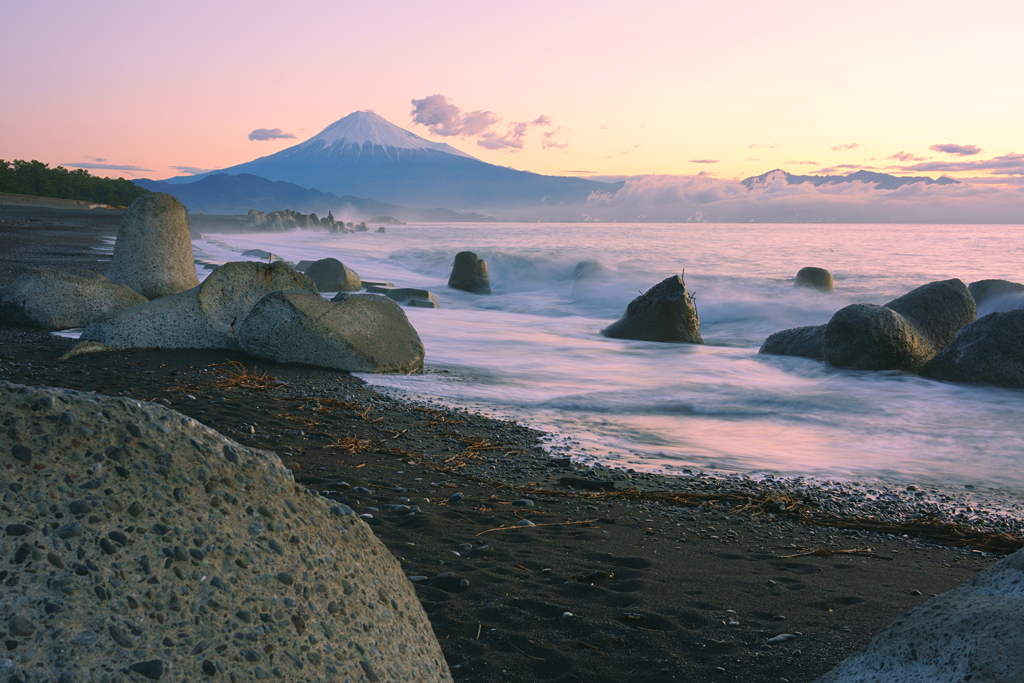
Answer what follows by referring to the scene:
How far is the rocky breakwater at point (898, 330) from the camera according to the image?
8969 mm

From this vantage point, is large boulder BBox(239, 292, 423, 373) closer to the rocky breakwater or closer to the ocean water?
the ocean water

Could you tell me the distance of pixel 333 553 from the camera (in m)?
1.55

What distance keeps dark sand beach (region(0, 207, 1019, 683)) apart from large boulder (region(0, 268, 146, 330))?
181cm

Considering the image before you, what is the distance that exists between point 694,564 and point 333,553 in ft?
6.59

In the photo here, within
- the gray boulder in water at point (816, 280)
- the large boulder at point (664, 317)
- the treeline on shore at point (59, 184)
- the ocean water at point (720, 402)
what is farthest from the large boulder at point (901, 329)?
the treeline on shore at point (59, 184)

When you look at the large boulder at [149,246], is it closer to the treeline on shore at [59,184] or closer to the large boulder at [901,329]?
the large boulder at [901,329]

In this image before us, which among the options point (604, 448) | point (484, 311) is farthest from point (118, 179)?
point (604, 448)

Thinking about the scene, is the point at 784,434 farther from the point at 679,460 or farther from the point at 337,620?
the point at 337,620

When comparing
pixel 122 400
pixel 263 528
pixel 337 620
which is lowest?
pixel 337 620

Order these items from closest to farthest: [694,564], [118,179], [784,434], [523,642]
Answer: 1. [523,642]
2. [694,564]
3. [784,434]
4. [118,179]

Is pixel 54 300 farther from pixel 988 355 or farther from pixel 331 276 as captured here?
pixel 988 355

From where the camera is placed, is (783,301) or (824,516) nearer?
(824,516)

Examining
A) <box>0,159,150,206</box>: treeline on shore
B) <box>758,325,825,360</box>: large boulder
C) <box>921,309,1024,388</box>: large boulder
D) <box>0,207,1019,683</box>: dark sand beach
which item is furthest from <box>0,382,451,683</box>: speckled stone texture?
<box>0,159,150,206</box>: treeline on shore

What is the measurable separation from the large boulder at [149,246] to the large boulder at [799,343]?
8.42m
